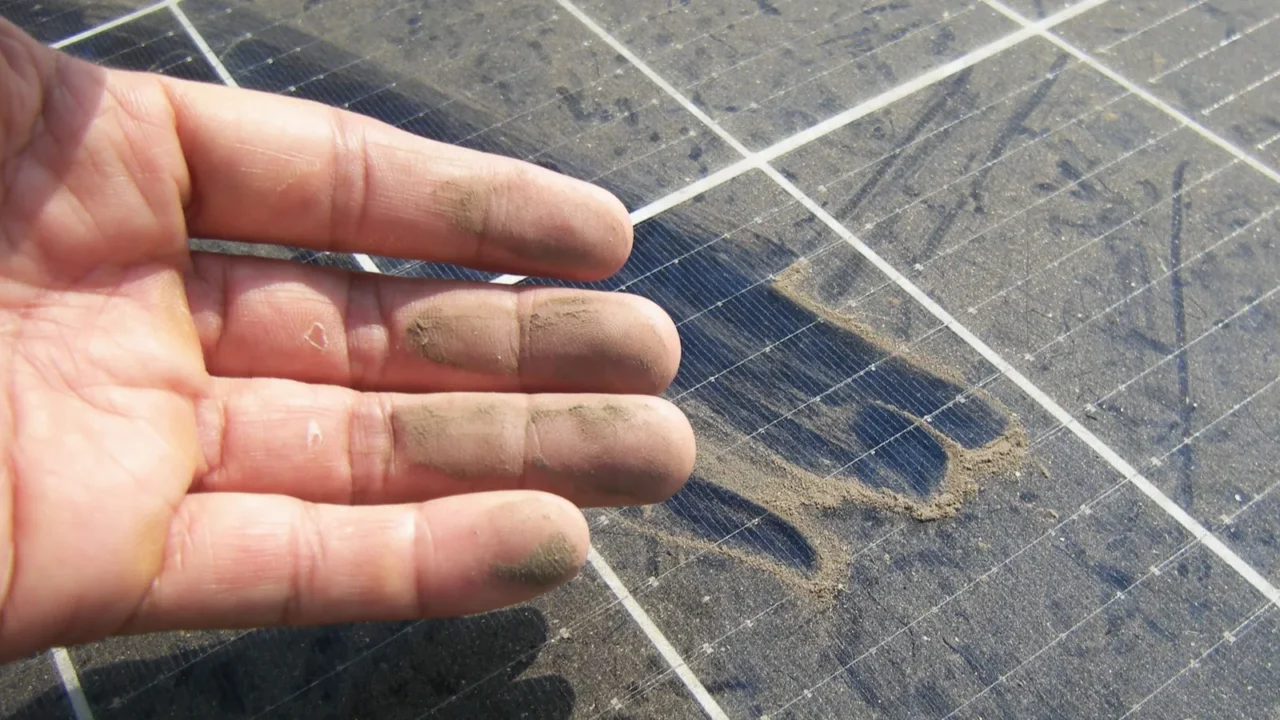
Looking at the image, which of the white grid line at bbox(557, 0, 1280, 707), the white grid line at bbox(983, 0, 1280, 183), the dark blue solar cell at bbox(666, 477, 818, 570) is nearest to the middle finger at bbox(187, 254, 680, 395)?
the dark blue solar cell at bbox(666, 477, 818, 570)

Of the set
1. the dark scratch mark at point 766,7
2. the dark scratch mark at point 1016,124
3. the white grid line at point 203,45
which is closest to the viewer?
the dark scratch mark at point 1016,124

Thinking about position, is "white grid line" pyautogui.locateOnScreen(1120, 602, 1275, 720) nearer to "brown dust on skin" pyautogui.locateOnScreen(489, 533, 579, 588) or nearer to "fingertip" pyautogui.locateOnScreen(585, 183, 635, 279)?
"brown dust on skin" pyautogui.locateOnScreen(489, 533, 579, 588)

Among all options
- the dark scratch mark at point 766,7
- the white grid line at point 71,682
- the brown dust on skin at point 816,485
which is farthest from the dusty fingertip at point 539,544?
the dark scratch mark at point 766,7

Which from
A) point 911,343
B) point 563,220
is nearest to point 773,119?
point 911,343

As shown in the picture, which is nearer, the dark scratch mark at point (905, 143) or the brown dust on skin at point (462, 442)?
the brown dust on skin at point (462, 442)

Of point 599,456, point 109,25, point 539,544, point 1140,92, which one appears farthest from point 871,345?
point 109,25

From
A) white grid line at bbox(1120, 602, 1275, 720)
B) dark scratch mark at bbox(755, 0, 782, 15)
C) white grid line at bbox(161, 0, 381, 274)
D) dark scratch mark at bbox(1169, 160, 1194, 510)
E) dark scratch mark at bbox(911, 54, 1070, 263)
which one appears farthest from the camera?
dark scratch mark at bbox(755, 0, 782, 15)

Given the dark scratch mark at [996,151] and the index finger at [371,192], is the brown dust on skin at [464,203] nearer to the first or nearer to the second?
the index finger at [371,192]
